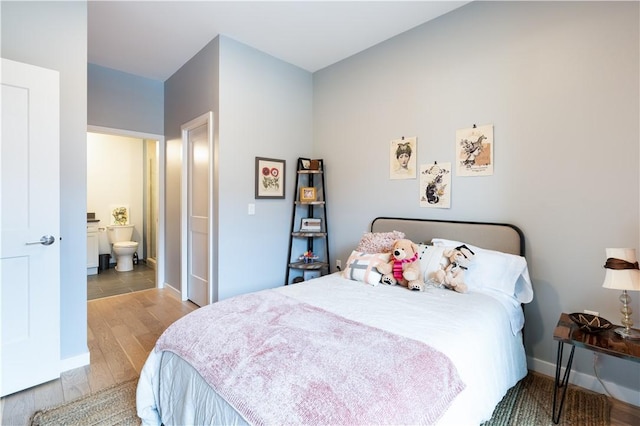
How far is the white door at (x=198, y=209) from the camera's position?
3195 millimetres

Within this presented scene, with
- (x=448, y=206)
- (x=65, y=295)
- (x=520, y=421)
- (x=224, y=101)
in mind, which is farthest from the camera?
(x=224, y=101)

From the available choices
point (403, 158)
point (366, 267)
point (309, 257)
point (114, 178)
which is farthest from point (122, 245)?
point (403, 158)

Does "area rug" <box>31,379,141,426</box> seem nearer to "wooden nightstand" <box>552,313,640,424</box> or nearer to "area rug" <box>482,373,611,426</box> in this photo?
"area rug" <box>482,373,611,426</box>

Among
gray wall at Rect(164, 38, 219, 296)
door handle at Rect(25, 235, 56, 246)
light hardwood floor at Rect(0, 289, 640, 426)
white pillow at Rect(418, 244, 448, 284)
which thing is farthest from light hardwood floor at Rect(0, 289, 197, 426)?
white pillow at Rect(418, 244, 448, 284)

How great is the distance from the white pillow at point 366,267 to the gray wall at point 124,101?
129 inches

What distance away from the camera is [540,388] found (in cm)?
193

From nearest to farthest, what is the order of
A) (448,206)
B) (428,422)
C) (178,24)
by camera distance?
(428,422) → (448,206) → (178,24)

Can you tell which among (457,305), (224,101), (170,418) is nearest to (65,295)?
(170,418)

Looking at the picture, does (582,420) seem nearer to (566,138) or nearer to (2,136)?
(566,138)

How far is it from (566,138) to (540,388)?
1.65 metres

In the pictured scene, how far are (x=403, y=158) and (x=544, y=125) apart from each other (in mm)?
1077

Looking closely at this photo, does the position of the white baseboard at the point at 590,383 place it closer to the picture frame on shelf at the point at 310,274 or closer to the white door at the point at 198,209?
the picture frame on shelf at the point at 310,274

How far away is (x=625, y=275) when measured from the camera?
1.51 m

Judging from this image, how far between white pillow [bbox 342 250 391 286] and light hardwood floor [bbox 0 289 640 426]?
4.98ft
